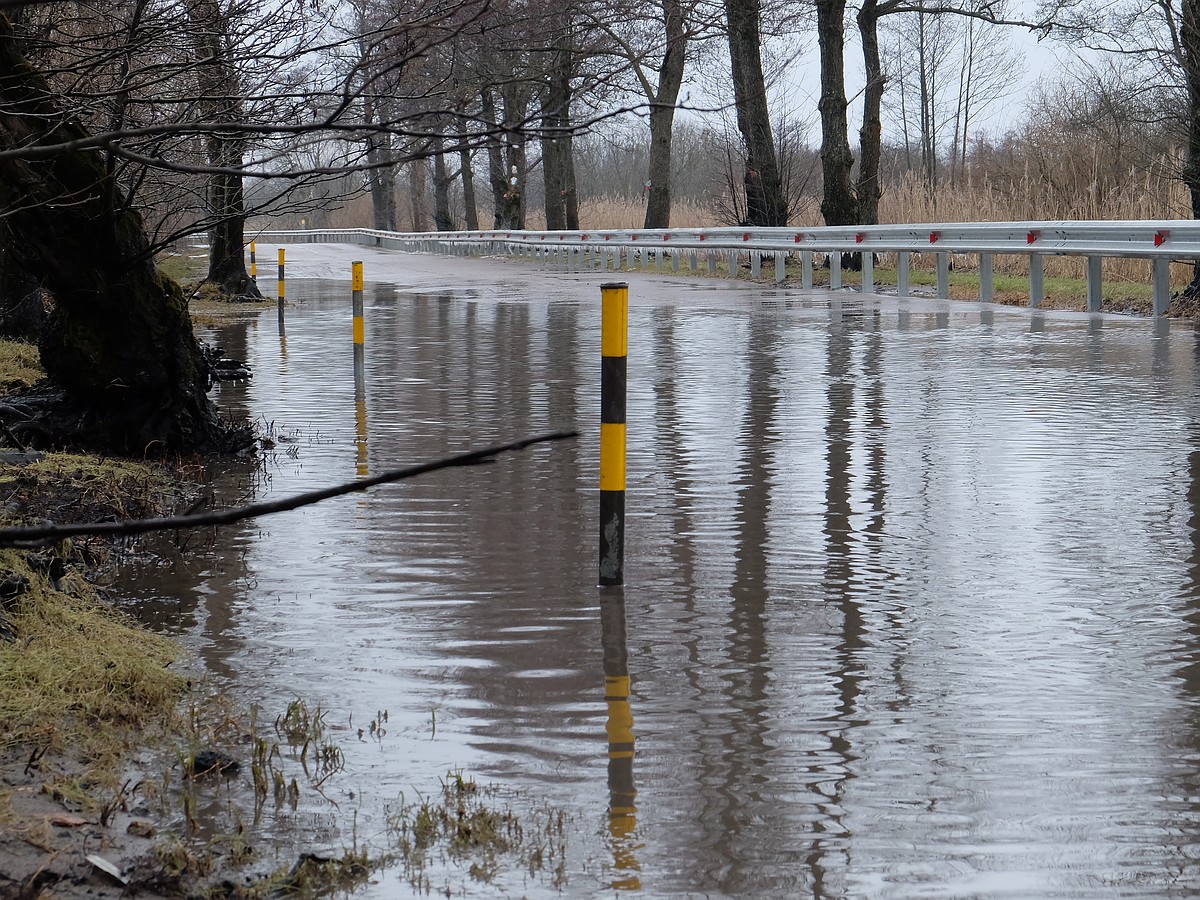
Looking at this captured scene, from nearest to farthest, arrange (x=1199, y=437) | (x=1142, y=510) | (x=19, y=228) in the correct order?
(x=1142, y=510), (x=19, y=228), (x=1199, y=437)

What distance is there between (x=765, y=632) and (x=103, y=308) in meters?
4.47

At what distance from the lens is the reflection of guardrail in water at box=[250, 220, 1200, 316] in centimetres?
1551

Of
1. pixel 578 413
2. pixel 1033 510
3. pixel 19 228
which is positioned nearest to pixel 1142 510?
pixel 1033 510

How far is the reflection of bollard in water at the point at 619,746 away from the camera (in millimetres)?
3180

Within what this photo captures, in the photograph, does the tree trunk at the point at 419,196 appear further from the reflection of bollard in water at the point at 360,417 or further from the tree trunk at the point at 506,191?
the reflection of bollard in water at the point at 360,417

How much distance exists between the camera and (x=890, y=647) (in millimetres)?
4688

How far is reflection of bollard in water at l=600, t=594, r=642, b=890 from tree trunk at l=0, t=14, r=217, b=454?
11.8ft

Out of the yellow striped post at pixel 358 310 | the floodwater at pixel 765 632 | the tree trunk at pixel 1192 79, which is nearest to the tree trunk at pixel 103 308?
the floodwater at pixel 765 632

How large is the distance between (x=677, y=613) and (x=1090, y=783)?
1793mm

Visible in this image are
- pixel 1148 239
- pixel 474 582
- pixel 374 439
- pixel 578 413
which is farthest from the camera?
pixel 1148 239

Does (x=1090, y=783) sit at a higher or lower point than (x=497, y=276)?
lower

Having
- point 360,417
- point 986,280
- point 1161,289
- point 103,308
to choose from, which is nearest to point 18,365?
point 360,417

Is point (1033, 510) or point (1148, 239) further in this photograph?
point (1148, 239)

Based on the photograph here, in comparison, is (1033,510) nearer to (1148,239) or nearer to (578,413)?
(578,413)
